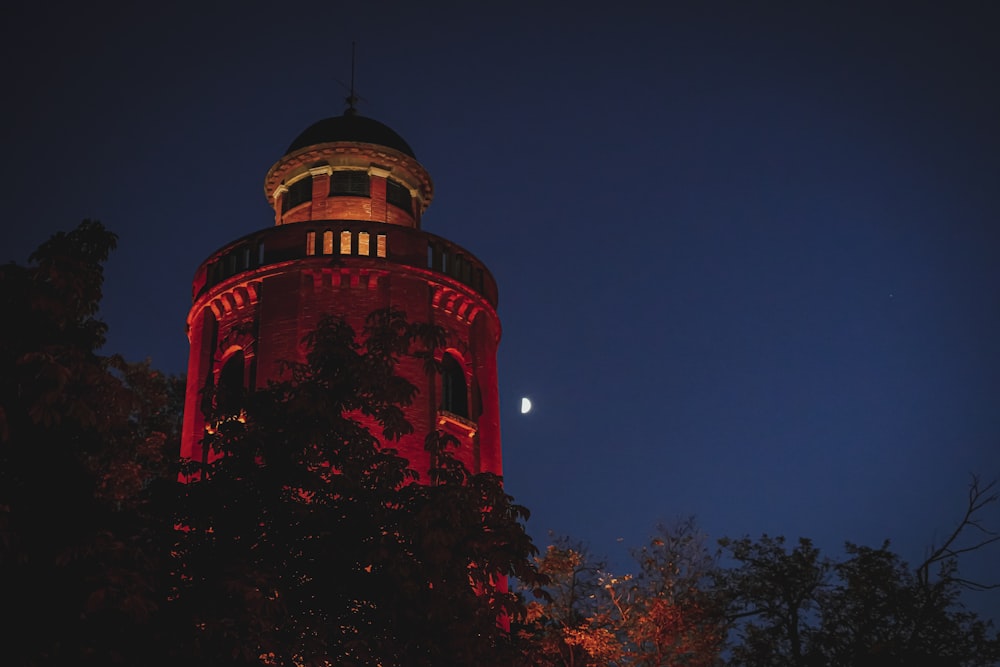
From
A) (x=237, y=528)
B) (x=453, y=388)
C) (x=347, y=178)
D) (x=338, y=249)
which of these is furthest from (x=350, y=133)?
(x=237, y=528)

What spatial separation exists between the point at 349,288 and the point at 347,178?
468 cm

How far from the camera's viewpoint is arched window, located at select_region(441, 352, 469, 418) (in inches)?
1150

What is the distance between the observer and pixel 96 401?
39.5ft

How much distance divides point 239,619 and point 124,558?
137cm

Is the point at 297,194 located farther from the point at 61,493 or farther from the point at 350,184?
the point at 61,493

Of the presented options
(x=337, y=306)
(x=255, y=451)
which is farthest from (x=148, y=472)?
(x=255, y=451)

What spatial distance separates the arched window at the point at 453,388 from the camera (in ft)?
95.9

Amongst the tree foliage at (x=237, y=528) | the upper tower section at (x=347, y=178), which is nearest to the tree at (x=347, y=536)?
the tree foliage at (x=237, y=528)

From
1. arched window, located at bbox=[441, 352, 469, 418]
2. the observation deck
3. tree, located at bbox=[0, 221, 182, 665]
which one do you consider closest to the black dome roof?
the observation deck

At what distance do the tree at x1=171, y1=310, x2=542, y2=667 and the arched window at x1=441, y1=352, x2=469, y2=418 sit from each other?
1352cm

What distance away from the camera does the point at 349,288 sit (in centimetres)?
2864

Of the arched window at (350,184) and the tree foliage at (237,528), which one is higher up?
the arched window at (350,184)

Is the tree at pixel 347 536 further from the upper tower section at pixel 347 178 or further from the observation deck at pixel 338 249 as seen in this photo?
the upper tower section at pixel 347 178

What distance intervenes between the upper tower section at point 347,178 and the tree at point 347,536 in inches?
642
